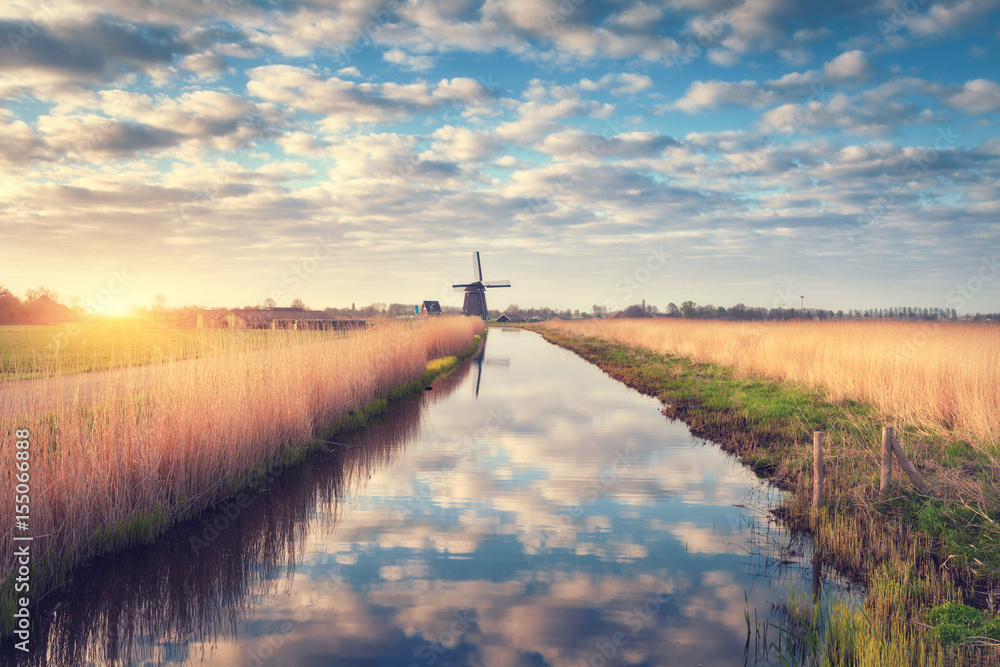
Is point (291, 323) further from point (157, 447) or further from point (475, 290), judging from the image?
point (475, 290)

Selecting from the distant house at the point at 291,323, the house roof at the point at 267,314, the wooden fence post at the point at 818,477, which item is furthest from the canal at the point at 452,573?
the house roof at the point at 267,314

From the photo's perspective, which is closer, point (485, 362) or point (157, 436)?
point (157, 436)

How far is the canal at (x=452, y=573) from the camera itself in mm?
4875

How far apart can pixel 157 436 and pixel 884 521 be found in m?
9.14

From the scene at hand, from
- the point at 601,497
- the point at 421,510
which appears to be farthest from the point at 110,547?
the point at 601,497

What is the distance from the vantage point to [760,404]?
14984 millimetres

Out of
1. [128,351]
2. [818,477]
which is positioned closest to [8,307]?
[128,351]

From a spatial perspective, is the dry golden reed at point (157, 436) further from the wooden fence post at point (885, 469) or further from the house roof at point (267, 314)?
the house roof at point (267, 314)

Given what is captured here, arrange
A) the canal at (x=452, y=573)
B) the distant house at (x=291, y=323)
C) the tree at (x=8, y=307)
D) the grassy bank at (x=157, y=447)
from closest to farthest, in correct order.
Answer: the canal at (x=452, y=573), the grassy bank at (x=157, y=447), the distant house at (x=291, y=323), the tree at (x=8, y=307)

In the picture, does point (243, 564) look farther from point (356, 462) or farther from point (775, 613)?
point (775, 613)

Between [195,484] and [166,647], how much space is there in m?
3.46

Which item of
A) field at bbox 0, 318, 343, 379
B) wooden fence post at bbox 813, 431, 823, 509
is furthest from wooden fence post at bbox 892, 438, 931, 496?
field at bbox 0, 318, 343, 379

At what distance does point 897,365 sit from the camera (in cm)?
1369

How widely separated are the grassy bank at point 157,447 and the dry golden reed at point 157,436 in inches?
0.6
